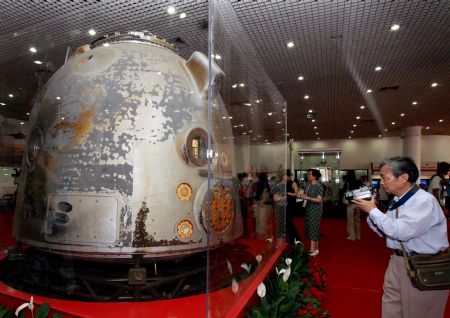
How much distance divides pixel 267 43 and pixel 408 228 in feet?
14.8

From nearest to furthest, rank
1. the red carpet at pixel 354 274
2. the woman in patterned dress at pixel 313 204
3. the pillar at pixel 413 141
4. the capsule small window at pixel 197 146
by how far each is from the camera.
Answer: the capsule small window at pixel 197 146
the red carpet at pixel 354 274
the woman in patterned dress at pixel 313 204
the pillar at pixel 413 141

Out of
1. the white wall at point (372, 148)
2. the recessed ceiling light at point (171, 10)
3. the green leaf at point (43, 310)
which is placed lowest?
the green leaf at point (43, 310)

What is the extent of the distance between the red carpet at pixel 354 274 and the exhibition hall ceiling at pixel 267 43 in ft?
7.12

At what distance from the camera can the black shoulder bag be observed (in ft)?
7.64

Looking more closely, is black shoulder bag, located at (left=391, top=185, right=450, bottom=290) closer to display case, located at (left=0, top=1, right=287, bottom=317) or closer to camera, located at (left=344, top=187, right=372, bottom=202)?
camera, located at (left=344, top=187, right=372, bottom=202)

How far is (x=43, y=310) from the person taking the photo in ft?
7.44

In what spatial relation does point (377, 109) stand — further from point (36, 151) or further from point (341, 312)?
point (36, 151)

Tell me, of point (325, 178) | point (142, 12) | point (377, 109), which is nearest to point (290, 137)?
point (325, 178)

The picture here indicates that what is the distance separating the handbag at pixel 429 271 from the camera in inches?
91.7

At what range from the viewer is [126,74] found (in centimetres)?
290

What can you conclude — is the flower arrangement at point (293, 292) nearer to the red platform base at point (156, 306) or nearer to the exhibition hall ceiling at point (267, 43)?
the red platform base at point (156, 306)

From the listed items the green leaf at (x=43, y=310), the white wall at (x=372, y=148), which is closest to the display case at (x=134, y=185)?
the green leaf at (x=43, y=310)

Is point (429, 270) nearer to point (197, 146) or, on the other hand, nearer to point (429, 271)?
point (429, 271)

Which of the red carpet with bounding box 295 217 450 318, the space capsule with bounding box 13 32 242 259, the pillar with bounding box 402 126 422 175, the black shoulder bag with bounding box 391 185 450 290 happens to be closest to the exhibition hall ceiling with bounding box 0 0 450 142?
the space capsule with bounding box 13 32 242 259
